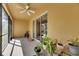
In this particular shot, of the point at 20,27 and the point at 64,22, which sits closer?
the point at 64,22

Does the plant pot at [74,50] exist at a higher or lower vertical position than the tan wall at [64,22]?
lower

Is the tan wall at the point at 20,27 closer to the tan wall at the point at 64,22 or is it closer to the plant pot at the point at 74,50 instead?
the tan wall at the point at 64,22

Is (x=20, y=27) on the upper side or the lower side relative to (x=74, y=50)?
→ upper

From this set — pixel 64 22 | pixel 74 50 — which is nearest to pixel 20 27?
pixel 64 22

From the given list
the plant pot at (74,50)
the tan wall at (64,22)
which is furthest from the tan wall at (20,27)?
the plant pot at (74,50)

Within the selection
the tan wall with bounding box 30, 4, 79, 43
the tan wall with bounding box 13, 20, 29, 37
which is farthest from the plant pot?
the tan wall with bounding box 13, 20, 29, 37

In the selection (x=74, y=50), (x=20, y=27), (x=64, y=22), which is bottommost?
(x=74, y=50)

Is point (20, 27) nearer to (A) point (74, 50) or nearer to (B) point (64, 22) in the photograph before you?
(B) point (64, 22)

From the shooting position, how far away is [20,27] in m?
2.73

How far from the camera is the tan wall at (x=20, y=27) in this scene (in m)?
2.71

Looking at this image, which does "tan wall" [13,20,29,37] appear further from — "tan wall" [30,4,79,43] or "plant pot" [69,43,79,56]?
"plant pot" [69,43,79,56]

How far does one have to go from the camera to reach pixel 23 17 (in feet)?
8.72

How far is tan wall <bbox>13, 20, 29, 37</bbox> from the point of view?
2.71 m

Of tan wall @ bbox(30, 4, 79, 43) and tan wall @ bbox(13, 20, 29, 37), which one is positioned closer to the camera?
tan wall @ bbox(30, 4, 79, 43)
